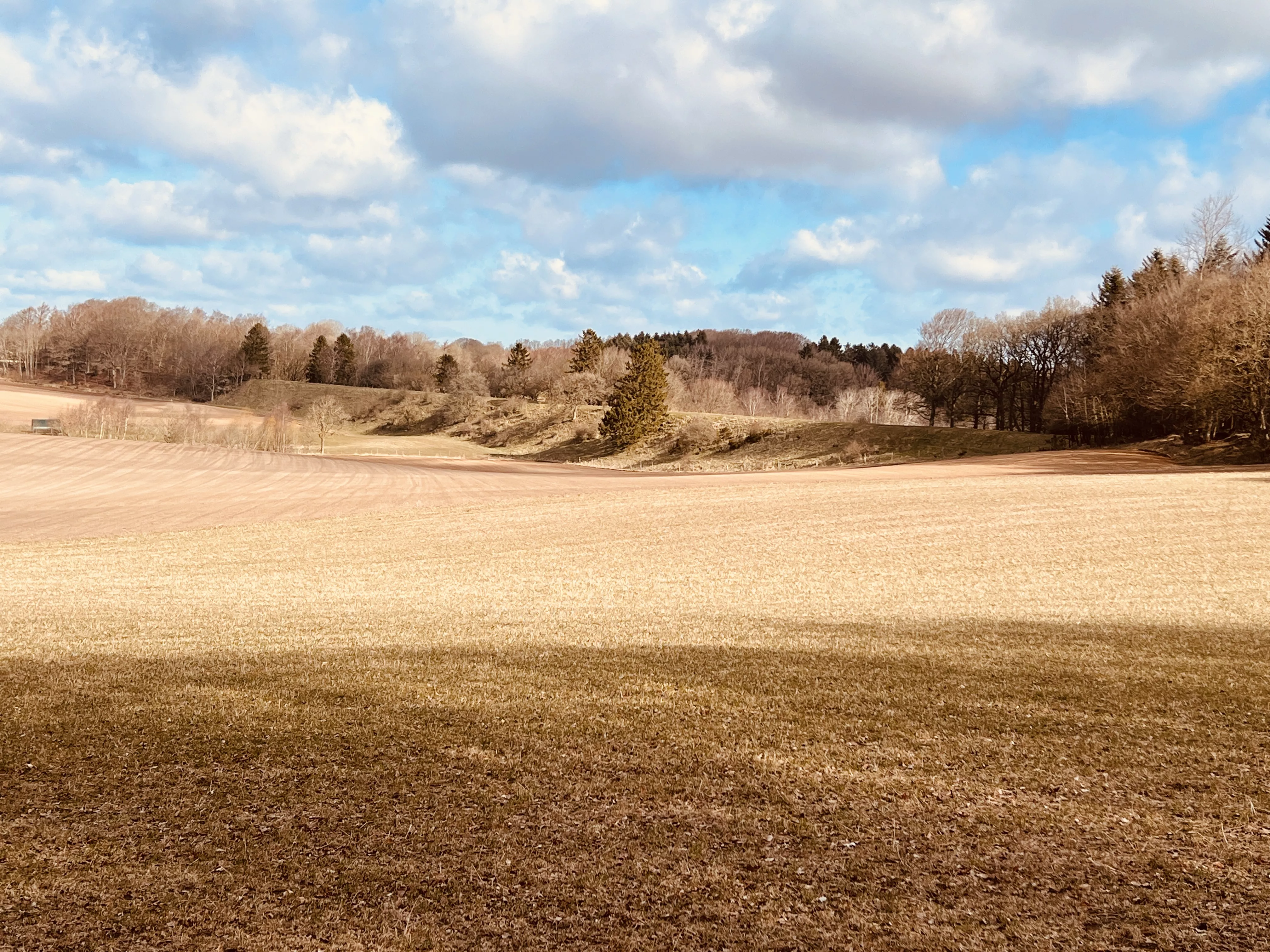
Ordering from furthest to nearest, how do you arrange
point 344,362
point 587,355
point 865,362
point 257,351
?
point 865,362, point 344,362, point 257,351, point 587,355

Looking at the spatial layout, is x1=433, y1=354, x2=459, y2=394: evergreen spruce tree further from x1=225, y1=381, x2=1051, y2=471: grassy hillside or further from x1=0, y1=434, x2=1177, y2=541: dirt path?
x1=0, y1=434, x2=1177, y2=541: dirt path

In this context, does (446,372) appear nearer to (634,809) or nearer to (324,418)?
(324,418)

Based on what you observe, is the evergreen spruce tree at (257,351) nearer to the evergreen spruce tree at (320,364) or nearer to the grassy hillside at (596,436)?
the evergreen spruce tree at (320,364)

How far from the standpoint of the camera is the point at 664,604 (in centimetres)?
1502

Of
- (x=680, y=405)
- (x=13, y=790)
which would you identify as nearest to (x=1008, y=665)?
(x=13, y=790)

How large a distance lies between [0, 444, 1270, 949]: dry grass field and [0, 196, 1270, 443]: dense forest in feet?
154

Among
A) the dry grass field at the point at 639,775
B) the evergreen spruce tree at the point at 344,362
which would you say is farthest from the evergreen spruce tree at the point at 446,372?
the dry grass field at the point at 639,775

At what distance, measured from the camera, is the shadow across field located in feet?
13.4

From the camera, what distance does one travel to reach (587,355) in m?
109

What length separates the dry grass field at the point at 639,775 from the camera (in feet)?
13.5

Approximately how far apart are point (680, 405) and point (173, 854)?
347 feet

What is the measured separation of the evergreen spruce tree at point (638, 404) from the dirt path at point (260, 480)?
67.9 ft

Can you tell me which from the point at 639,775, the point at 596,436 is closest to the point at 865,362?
the point at 596,436

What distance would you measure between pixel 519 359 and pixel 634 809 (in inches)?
4627
